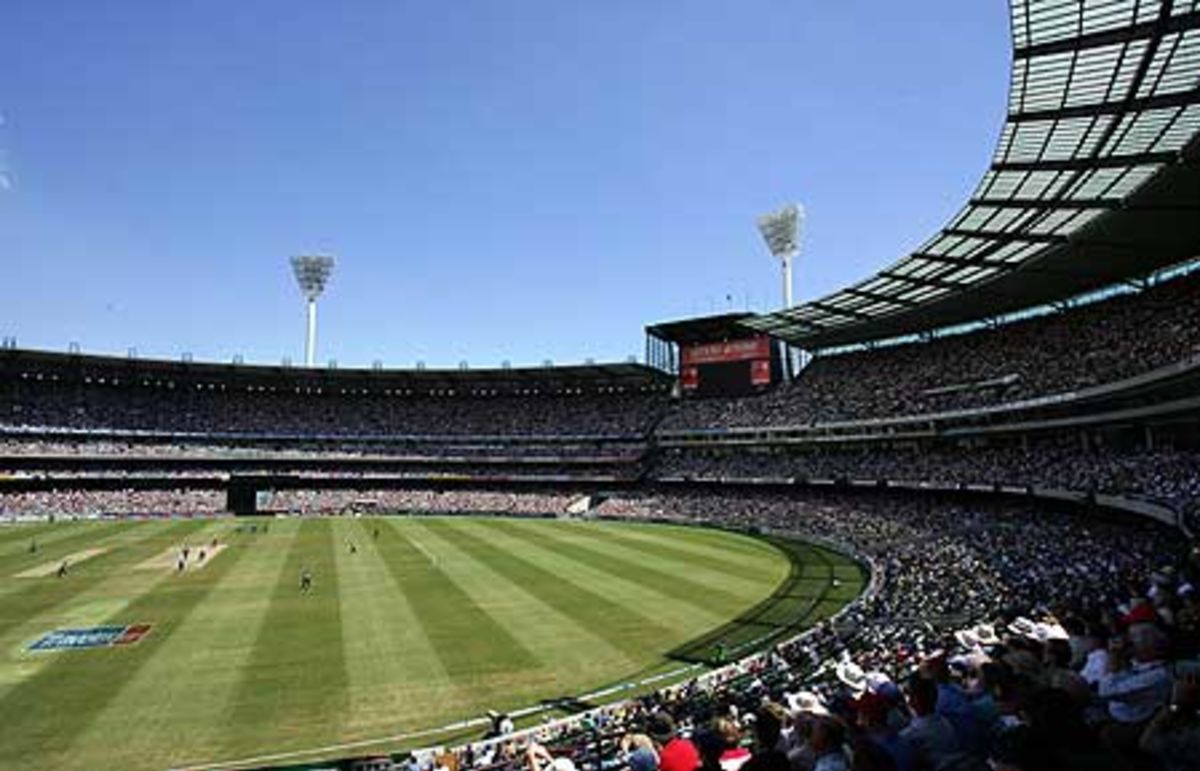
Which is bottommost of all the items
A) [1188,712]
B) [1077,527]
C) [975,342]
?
[1077,527]

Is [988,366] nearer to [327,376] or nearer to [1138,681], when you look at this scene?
[1138,681]

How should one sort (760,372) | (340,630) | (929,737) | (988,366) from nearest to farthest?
(929,737), (340,630), (988,366), (760,372)

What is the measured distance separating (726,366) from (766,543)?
106 ft

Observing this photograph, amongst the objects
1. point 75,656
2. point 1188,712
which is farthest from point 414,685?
point 1188,712

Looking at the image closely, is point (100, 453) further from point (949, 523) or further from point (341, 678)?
point (949, 523)

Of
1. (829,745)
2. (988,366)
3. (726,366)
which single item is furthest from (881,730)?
(726,366)

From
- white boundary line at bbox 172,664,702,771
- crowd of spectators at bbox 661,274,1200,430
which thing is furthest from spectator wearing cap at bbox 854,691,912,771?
crowd of spectators at bbox 661,274,1200,430

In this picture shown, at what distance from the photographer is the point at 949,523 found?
42.1 meters

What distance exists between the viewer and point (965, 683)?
8.18 m

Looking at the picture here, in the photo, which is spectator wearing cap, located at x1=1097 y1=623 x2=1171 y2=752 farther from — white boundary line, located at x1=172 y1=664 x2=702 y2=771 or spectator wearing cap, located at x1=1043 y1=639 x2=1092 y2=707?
white boundary line, located at x1=172 y1=664 x2=702 y2=771

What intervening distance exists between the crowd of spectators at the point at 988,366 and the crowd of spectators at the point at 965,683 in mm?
8689

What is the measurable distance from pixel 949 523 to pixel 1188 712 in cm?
4179

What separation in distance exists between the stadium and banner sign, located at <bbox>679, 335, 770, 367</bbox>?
0.33 m

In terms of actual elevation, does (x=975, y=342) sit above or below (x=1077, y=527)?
above
